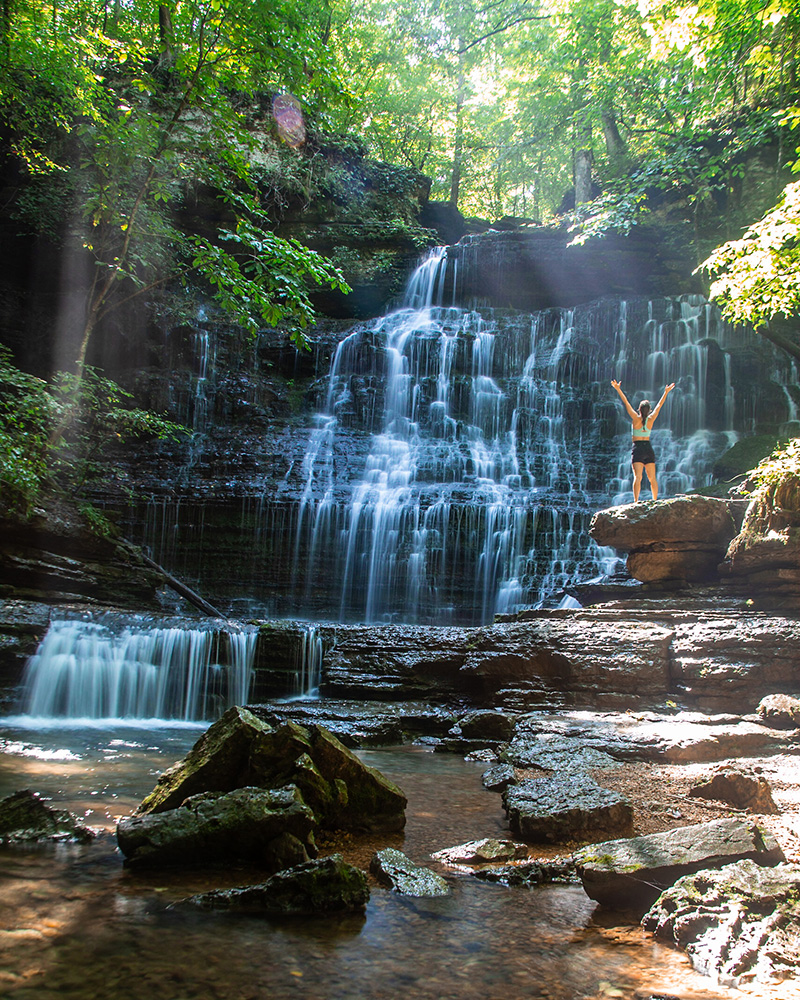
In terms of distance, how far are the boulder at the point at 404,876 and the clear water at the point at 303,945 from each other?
0.23 feet

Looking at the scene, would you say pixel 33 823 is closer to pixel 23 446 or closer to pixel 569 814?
pixel 569 814

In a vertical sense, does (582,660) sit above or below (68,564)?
below

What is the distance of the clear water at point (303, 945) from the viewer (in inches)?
90.7

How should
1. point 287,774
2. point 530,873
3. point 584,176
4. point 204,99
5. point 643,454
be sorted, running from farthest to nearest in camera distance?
1. point 584,176
2. point 643,454
3. point 204,99
4. point 287,774
5. point 530,873

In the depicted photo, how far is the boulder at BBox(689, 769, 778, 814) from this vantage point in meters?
4.37

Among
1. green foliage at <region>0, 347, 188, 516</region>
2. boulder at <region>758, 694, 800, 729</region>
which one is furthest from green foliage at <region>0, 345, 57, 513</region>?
boulder at <region>758, 694, 800, 729</region>

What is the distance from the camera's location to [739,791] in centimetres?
455

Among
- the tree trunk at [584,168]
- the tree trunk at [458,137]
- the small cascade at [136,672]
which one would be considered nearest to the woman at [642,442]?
the small cascade at [136,672]

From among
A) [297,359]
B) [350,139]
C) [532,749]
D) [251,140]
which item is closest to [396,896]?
[532,749]

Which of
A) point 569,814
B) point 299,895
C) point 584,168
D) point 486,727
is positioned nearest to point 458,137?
point 584,168

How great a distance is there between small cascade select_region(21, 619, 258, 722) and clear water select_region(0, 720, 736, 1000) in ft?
19.4

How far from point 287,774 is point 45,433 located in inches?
352

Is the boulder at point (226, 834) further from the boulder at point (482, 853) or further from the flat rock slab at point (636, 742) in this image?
the flat rock slab at point (636, 742)

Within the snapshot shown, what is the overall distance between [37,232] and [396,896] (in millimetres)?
21899
